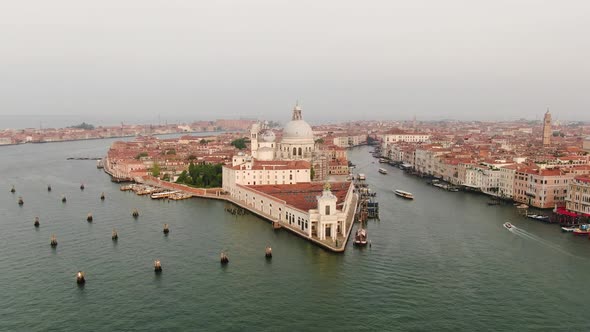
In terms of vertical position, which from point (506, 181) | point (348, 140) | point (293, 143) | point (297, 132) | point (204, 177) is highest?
point (297, 132)

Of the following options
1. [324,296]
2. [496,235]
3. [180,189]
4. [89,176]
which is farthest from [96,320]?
[89,176]

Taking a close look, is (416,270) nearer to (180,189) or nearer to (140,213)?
(140,213)

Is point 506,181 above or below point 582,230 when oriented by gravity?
above

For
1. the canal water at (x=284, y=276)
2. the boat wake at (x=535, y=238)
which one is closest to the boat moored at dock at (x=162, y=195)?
the canal water at (x=284, y=276)

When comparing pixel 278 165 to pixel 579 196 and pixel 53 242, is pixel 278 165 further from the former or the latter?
pixel 579 196

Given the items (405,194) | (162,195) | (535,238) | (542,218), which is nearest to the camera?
(535,238)

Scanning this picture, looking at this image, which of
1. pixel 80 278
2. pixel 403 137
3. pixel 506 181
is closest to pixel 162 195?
pixel 80 278

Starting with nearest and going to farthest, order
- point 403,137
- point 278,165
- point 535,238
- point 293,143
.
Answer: point 535,238 → point 278,165 → point 293,143 → point 403,137

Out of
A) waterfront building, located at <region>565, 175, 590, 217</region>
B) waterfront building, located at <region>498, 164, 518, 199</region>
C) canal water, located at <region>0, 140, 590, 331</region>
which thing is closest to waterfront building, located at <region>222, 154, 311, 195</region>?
canal water, located at <region>0, 140, 590, 331</region>
